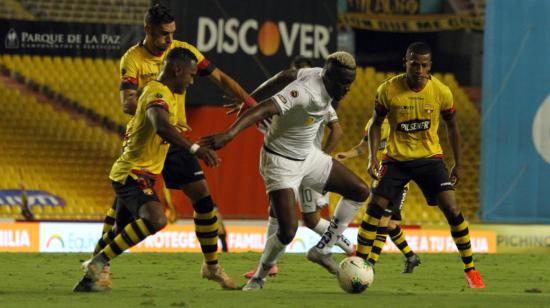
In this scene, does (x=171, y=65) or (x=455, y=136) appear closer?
(x=171, y=65)

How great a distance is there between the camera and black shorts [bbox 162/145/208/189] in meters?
9.01

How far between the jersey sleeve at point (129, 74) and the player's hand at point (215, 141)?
1758 millimetres

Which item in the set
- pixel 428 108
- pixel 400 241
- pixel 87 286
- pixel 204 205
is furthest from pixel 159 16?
pixel 400 241

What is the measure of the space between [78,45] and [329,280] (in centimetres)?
1040

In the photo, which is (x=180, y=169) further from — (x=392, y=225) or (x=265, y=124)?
(x=392, y=225)

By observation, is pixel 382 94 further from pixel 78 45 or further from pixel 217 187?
pixel 78 45

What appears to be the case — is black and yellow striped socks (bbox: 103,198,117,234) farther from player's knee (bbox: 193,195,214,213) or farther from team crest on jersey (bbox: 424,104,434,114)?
team crest on jersey (bbox: 424,104,434,114)

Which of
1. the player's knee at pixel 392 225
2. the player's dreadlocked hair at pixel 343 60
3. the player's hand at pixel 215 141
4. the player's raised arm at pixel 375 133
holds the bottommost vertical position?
the player's knee at pixel 392 225

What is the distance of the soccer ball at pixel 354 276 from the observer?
8680 millimetres

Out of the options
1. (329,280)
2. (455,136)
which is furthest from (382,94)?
(329,280)

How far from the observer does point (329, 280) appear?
10.5 m

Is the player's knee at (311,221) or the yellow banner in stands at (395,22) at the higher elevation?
the yellow banner in stands at (395,22)

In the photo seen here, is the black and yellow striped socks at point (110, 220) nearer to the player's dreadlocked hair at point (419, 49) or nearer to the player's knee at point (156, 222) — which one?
the player's knee at point (156, 222)

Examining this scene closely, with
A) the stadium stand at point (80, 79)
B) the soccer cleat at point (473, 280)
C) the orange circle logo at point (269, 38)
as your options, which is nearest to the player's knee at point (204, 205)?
the soccer cleat at point (473, 280)
